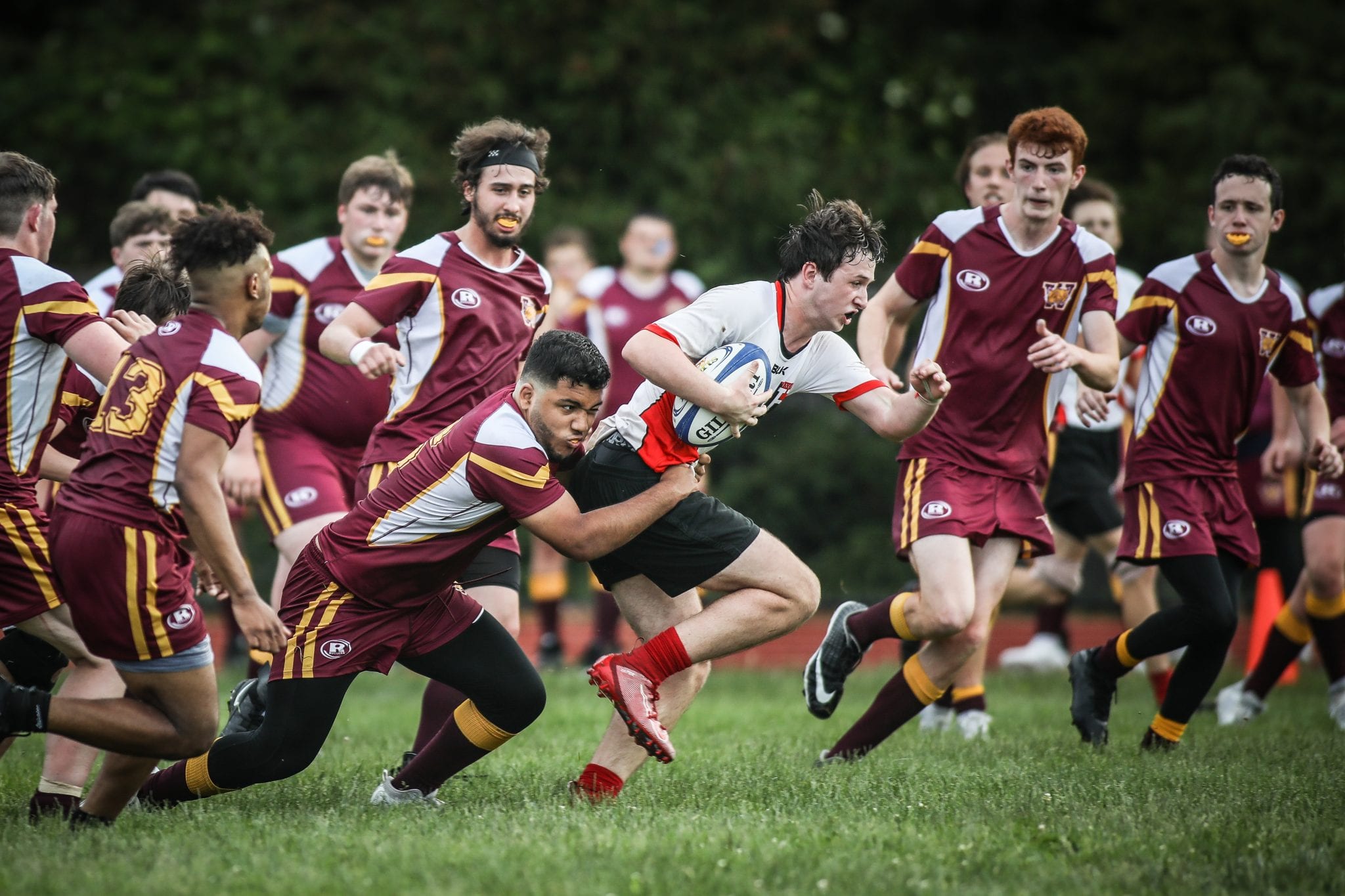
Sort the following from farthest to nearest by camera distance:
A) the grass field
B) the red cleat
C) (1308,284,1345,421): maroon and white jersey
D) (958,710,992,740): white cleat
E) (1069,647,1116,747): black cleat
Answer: (1308,284,1345,421): maroon and white jersey → (958,710,992,740): white cleat → (1069,647,1116,747): black cleat → the red cleat → the grass field

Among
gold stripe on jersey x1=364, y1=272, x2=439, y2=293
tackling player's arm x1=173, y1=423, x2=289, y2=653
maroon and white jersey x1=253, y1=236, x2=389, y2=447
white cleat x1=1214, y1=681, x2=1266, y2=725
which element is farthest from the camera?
white cleat x1=1214, y1=681, x2=1266, y2=725

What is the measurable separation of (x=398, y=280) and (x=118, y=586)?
1.93 meters

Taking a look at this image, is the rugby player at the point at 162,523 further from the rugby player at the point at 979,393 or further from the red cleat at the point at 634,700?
the rugby player at the point at 979,393

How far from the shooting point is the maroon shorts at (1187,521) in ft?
20.2

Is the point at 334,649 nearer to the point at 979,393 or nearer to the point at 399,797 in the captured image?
the point at 399,797

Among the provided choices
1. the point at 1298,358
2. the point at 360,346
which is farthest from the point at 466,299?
the point at 1298,358

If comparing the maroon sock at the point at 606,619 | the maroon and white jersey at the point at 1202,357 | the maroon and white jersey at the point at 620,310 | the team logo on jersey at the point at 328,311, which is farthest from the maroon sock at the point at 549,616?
the maroon and white jersey at the point at 1202,357

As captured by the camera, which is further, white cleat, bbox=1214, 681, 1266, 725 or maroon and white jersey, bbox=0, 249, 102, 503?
white cleat, bbox=1214, 681, 1266, 725

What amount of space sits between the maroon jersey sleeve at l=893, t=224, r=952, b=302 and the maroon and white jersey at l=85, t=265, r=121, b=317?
12.2 feet

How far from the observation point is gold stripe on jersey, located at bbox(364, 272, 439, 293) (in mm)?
5668

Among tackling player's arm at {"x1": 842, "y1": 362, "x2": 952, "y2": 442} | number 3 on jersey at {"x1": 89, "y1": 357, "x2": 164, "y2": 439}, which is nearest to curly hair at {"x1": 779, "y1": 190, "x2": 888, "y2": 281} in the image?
tackling player's arm at {"x1": 842, "y1": 362, "x2": 952, "y2": 442}

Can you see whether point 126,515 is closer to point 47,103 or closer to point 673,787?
point 673,787

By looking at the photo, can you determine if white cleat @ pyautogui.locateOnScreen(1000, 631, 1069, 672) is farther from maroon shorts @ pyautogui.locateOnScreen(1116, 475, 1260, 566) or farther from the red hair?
the red hair

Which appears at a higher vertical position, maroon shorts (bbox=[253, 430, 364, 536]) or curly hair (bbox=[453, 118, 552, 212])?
curly hair (bbox=[453, 118, 552, 212])
